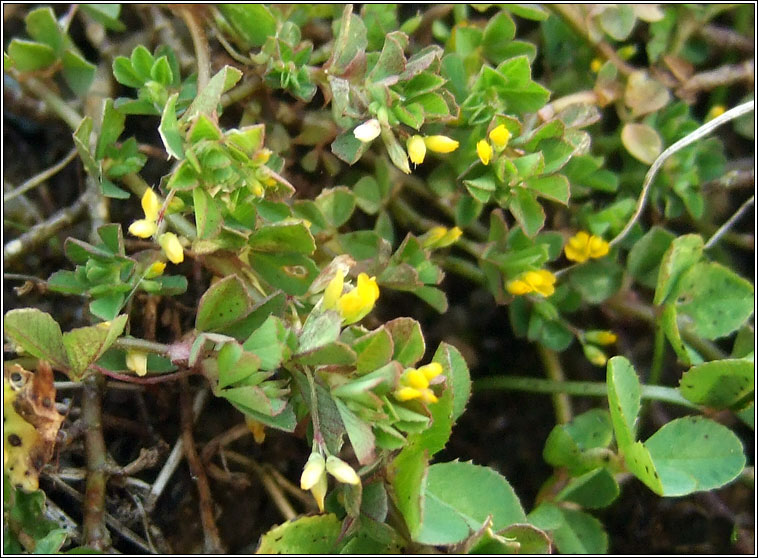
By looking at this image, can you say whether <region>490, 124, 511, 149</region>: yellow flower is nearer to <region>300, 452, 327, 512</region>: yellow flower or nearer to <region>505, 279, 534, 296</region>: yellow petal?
<region>505, 279, 534, 296</region>: yellow petal

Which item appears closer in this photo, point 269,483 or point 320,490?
point 320,490

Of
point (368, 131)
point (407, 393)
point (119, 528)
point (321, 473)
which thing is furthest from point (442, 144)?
point (119, 528)

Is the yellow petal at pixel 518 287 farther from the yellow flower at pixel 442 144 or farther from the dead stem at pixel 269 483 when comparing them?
the dead stem at pixel 269 483

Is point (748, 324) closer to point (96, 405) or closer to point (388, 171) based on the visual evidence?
point (388, 171)

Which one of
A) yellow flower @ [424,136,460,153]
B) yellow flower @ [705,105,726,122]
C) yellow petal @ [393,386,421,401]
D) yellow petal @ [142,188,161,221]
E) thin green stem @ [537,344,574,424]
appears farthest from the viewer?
yellow flower @ [705,105,726,122]

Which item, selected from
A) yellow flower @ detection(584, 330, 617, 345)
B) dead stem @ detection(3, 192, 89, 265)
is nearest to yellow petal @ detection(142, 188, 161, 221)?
dead stem @ detection(3, 192, 89, 265)

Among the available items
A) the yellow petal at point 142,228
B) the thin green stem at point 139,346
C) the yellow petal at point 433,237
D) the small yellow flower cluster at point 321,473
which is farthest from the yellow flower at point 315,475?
the yellow petal at point 433,237

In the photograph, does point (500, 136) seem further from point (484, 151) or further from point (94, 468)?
point (94, 468)
